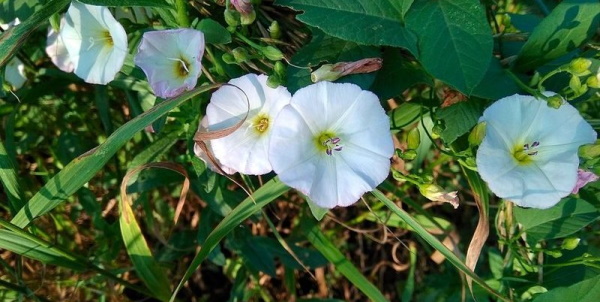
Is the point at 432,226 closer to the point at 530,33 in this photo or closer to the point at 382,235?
the point at 382,235

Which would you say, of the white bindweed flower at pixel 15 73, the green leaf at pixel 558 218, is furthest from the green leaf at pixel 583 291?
the white bindweed flower at pixel 15 73

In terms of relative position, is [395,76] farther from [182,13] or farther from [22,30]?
[22,30]

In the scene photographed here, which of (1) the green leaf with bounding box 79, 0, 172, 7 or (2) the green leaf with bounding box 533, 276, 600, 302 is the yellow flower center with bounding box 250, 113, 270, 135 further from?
(2) the green leaf with bounding box 533, 276, 600, 302

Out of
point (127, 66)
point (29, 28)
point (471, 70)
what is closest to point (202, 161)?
point (127, 66)

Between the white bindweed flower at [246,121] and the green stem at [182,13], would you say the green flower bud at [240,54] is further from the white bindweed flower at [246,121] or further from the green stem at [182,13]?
the green stem at [182,13]

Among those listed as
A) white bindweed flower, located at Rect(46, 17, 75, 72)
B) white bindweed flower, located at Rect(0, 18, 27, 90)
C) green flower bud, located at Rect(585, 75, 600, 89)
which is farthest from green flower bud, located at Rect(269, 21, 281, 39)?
white bindweed flower, located at Rect(0, 18, 27, 90)

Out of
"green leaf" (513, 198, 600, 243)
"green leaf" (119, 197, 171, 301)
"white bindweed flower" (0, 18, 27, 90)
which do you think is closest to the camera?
"green leaf" (513, 198, 600, 243)
